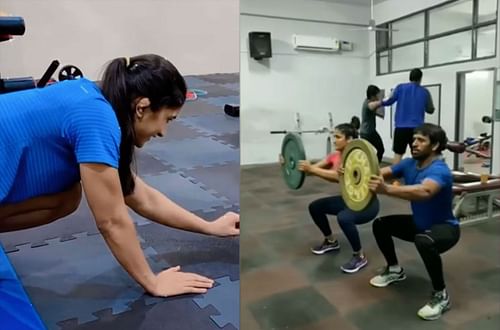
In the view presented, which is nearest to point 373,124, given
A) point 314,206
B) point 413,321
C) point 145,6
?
point 314,206

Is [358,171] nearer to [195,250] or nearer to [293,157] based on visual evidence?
[293,157]

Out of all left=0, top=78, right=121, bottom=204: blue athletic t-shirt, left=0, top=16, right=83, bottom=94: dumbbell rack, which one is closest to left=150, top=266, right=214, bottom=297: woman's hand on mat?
left=0, top=78, right=121, bottom=204: blue athletic t-shirt

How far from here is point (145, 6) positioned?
48.0 inches

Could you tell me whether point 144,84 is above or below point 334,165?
above

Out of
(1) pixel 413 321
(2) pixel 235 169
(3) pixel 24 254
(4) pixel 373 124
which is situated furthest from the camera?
(4) pixel 373 124

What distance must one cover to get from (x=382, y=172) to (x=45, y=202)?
1.35m

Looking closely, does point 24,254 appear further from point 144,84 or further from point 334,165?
point 334,165

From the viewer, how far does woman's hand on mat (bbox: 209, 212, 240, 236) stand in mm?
1064

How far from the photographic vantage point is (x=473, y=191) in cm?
221

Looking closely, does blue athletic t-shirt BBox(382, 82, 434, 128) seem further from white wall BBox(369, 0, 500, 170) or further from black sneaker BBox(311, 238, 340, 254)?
black sneaker BBox(311, 238, 340, 254)

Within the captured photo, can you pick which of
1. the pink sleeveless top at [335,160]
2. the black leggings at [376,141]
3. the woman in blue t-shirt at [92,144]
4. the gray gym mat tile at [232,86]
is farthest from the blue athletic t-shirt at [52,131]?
the pink sleeveless top at [335,160]

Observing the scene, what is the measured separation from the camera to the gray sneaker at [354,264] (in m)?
1.89

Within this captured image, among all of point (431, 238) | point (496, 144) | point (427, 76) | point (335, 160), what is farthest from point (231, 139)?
point (496, 144)

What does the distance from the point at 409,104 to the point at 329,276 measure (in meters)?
0.97
